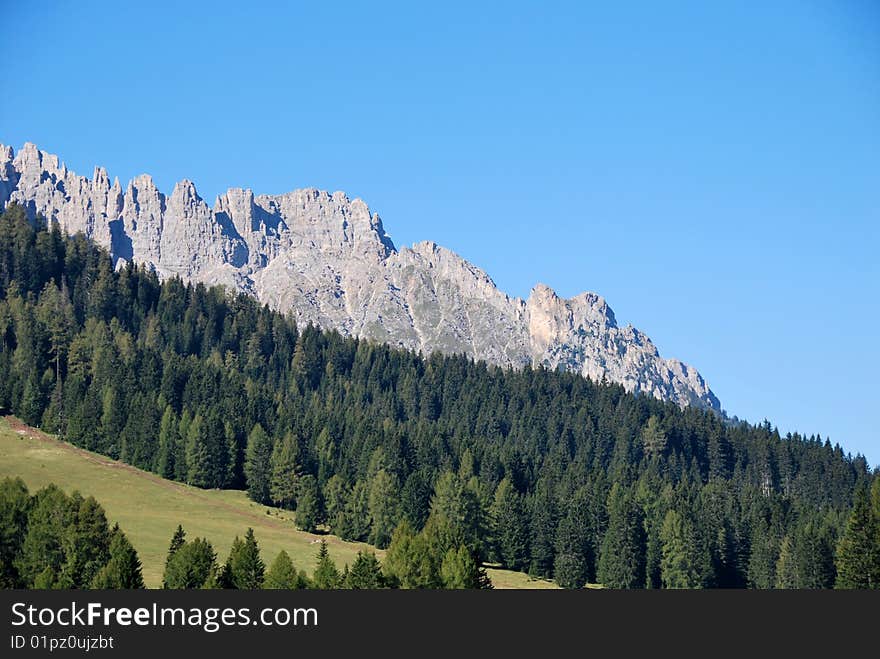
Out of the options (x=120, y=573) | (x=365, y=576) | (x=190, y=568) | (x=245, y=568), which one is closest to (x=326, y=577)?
(x=365, y=576)

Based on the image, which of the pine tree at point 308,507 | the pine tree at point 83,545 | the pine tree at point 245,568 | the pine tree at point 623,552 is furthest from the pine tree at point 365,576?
the pine tree at point 308,507

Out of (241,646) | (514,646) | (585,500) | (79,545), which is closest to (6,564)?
(79,545)

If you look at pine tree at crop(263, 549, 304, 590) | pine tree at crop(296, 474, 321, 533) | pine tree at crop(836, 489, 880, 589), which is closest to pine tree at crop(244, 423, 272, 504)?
pine tree at crop(296, 474, 321, 533)

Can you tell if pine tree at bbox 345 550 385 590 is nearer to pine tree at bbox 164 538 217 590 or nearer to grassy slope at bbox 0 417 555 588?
pine tree at bbox 164 538 217 590

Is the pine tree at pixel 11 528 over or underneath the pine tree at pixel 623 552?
underneath

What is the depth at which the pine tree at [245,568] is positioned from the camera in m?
104

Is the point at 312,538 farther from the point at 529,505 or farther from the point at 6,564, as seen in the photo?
the point at 6,564

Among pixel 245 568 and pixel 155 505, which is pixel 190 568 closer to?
pixel 245 568

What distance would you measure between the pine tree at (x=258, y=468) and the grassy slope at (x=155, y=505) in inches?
93.6

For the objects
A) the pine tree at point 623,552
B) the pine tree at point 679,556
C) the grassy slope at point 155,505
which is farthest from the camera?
the pine tree at point 679,556

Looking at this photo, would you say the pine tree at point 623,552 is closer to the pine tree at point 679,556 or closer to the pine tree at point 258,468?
the pine tree at point 679,556

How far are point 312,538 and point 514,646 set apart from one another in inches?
3870

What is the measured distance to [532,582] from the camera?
534ft

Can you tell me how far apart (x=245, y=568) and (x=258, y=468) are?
295 feet
